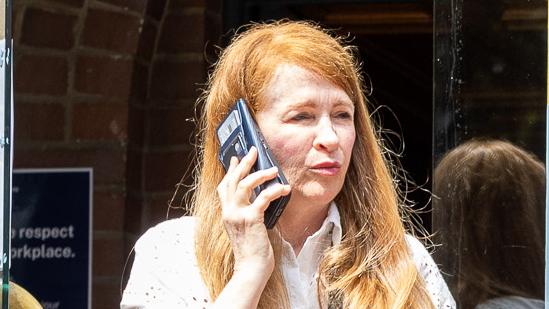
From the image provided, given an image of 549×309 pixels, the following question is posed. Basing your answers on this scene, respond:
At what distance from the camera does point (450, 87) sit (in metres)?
2.76

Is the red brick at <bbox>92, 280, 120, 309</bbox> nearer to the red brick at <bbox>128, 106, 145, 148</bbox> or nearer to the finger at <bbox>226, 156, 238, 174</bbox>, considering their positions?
the red brick at <bbox>128, 106, 145, 148</bbox>

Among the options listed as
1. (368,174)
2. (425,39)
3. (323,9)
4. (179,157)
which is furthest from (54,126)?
(368,174)

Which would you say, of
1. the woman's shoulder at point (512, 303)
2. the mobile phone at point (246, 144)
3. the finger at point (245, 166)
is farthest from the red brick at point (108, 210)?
the finger at point (245, 166)

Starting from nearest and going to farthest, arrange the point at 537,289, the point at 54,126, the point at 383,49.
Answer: the point at 537,289 < the point at 54,126 < the point at 383,49

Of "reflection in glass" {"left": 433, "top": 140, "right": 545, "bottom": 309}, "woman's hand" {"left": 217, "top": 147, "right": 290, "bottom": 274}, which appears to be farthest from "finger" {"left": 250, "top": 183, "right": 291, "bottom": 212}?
"reflection in glass" {"left": 433, "top": 140, "right": 545, "bottom": 309}

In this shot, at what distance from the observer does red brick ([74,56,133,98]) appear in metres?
4.18

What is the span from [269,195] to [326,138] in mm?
173

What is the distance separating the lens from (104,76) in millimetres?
4195

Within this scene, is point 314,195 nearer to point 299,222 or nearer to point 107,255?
point 299,222

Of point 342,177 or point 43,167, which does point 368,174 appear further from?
point 43,167

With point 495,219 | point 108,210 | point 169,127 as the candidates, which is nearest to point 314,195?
point 495,219

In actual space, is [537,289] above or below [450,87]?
below

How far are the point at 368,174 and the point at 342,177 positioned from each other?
5.2 inches

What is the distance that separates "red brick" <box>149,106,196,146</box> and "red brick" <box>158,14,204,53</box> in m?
0.21
